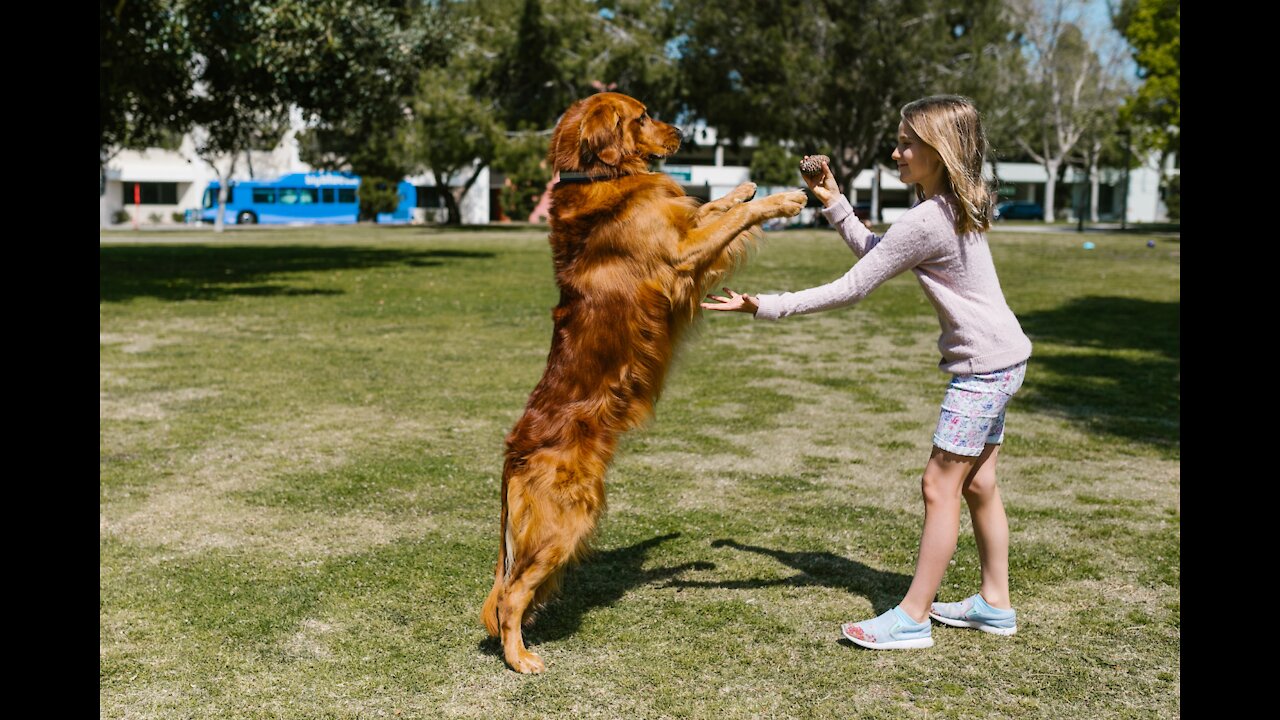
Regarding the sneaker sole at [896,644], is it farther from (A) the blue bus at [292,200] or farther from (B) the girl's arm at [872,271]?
(A) the blue bus at [292,200]

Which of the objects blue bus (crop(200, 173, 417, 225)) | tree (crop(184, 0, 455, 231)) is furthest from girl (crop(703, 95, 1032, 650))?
blue bus (crop(200, 173, 417, 225))

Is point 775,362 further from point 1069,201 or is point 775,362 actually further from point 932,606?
point 1069,201

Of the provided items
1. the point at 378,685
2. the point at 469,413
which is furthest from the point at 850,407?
the point at 378,685

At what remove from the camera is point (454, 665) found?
13.4 feet

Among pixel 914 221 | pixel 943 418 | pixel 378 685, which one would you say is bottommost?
pixel 378 685

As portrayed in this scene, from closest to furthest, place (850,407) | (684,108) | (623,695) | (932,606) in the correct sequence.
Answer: (623,695) → (932,606) → (850,407) → (684,108)

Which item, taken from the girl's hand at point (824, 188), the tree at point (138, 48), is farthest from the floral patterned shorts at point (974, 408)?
the tree at point (138, 48)

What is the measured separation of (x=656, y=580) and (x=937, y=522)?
142 centimetres

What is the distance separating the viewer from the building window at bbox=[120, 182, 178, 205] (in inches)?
2677

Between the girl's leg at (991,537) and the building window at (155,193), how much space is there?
72.5m

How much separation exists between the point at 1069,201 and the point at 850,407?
294 ft

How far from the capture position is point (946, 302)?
4.07 m

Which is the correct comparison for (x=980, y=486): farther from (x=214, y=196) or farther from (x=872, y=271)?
(x=214, y=196)

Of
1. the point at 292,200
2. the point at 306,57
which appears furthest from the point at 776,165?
the point at 306,57
